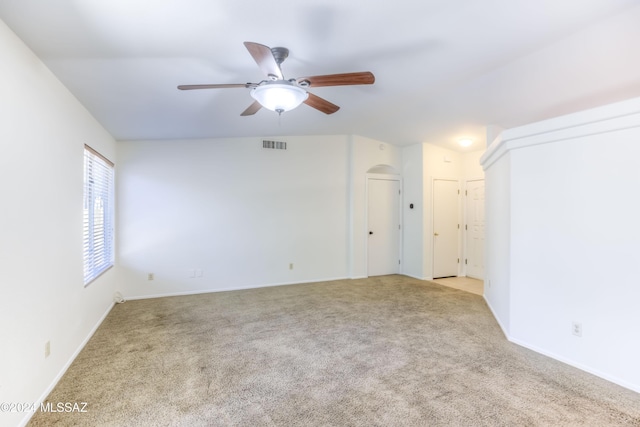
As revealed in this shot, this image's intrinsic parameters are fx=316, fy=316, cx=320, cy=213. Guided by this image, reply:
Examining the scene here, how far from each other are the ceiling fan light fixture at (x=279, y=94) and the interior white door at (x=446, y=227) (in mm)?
4620

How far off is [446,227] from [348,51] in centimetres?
470

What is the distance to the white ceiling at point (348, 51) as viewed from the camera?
1.94m

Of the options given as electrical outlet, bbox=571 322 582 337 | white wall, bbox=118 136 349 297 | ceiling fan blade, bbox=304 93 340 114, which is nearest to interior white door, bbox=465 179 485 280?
white wall, bbox=118 136 349 297

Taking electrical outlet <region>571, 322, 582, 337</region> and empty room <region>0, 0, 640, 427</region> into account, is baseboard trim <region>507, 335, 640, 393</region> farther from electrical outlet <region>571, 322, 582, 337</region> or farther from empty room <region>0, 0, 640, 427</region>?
electrical outlet <region>571, 322, 582, 337</region>

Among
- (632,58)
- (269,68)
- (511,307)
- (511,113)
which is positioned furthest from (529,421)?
(511,113)

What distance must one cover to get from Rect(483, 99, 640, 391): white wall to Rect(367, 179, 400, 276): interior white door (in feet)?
10.1

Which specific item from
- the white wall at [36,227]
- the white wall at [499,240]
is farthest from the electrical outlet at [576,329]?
the white wall at [36,227]

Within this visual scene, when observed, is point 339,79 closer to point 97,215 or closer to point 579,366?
point 579,366

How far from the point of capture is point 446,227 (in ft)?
20.8

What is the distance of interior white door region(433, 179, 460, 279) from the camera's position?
20.5ft

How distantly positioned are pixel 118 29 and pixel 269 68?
0.95 metres

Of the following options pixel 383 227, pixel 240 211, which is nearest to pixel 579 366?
pixel 383 227

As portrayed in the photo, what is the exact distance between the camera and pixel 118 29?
1.97m

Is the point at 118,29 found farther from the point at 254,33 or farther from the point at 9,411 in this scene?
the point at 9,411
